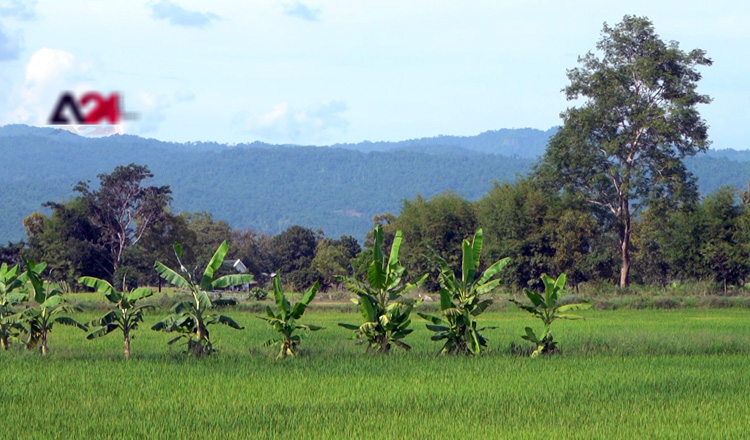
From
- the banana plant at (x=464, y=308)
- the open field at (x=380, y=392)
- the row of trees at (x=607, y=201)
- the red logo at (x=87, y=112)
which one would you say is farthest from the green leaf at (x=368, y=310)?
the row of trees at (x=607, y=201)

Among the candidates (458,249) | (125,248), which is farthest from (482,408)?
(125,248)

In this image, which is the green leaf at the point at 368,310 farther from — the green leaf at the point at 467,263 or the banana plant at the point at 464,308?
the green leaf at the point at 467,263

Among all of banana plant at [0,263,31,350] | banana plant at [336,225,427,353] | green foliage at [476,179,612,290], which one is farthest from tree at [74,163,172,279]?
banana plant at [336,225,427,353]

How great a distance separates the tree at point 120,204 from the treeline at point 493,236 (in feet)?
0.22

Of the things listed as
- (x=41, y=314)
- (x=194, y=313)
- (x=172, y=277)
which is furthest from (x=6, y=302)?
(x=194, y=313)

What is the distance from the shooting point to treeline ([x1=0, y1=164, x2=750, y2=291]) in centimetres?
4672

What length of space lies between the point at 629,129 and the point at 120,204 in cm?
2985

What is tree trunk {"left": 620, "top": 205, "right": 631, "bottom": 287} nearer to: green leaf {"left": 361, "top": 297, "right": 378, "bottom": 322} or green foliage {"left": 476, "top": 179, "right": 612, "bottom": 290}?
green foliage {"left": 476, "top": 179, "right": 612, "bottom": 290}

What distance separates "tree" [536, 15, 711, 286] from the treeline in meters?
1.09

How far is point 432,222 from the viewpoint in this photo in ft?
180

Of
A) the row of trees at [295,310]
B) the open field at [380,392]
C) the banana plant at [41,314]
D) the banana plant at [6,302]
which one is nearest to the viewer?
the open field at [380,392]

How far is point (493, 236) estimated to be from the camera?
50656 millimetres

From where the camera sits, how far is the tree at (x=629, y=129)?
146 feet

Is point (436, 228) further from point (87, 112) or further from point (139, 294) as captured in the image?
point (87, 112)
